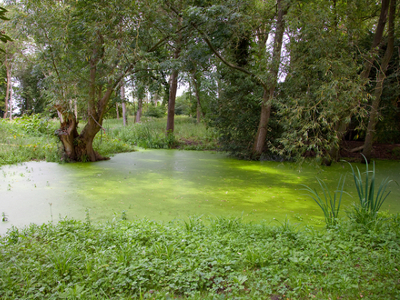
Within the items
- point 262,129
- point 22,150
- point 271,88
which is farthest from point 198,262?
point 22,150

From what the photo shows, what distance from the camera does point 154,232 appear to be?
313cm

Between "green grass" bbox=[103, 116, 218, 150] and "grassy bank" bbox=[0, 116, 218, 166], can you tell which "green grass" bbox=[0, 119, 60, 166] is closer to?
"grassy bank" bbox=[0, 116, 218, 166]

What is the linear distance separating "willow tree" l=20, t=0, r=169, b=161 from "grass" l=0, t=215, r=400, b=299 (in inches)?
174

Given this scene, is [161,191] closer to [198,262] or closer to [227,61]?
[198,262]

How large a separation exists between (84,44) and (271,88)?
16.4 feet

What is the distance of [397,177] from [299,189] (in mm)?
3003

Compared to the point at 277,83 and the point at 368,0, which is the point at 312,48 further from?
the point at 368,0

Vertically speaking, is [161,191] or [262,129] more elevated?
[262,129]

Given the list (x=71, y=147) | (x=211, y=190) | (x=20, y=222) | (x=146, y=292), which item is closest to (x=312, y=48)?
(x=211, y=190)

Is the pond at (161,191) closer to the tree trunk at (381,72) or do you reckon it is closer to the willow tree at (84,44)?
the tree trunk at (381,72)

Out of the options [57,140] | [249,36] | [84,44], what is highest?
[249,36]

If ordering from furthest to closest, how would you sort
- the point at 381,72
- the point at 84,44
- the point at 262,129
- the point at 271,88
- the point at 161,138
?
the point at 161,138 → the point at 262,129 → the point at 271,88 → the point at 381,72 → the point at 84,44

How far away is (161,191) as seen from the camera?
5184mm

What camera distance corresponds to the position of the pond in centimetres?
403
